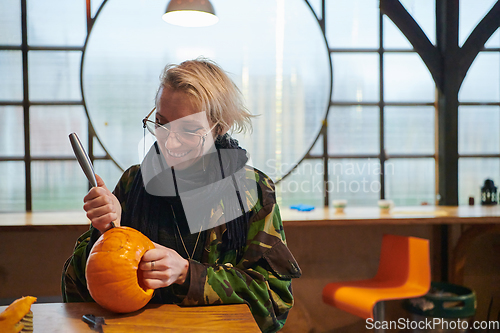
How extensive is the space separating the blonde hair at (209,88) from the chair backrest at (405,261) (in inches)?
64.8

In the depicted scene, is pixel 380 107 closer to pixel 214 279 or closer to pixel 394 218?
pixel 394 218

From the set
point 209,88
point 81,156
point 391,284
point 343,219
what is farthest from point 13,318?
point 391,284

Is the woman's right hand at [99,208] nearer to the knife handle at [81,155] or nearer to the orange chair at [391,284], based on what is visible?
the knife handle at [81,155]

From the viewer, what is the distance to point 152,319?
875 mm

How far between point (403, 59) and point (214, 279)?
295 cm

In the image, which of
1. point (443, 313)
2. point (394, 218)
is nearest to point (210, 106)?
point (394, 218)

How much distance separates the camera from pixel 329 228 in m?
3.00

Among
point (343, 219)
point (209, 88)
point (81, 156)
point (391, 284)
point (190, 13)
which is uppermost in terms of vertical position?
point (190, 13)

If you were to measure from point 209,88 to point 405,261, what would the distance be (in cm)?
189

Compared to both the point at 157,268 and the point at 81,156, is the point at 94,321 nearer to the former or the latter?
the point at 157,268

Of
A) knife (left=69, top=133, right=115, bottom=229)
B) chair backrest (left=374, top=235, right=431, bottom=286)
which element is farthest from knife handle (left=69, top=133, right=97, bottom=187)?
chair backrest (left=374, top=235, right=431, bottom=286)

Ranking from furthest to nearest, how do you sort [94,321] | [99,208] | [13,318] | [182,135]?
[182,135], [99,208], [94,321], [13,318]

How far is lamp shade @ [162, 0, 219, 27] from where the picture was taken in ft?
7.99

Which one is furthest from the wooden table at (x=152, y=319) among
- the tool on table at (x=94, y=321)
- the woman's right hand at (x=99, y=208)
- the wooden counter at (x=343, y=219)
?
the wooden counter at (x=343, y=219)
